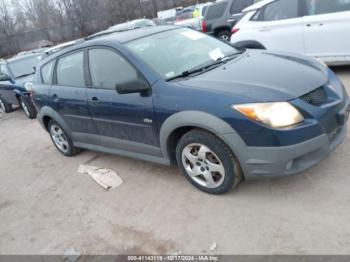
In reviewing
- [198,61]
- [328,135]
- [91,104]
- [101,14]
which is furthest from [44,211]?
[101,14]

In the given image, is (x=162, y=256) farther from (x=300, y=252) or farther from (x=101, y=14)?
(x=101, y=14)

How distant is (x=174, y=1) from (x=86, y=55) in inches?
1698

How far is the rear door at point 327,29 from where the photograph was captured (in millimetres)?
6062

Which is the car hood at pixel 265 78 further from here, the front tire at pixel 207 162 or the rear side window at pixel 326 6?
the rear side window at pixel 326 6

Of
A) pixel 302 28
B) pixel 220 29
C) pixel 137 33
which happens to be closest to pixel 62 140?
pixel 137 33

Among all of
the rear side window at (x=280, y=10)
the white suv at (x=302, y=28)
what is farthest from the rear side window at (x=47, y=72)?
the rear side window at (x=280, y=10)

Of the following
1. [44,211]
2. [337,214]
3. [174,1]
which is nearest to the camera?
[337,214]

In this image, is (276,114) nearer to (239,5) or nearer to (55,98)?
(55,98)

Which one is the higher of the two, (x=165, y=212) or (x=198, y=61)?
(x=198, y=61)

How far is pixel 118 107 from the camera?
4062mm

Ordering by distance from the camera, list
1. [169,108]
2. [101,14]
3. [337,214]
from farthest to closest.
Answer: [101,14], [169,108], [337,214]

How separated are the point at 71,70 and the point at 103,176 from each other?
1.51 metres

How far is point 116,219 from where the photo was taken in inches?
148

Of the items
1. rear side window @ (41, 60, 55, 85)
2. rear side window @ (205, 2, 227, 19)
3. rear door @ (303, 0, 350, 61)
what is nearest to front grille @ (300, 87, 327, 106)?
rear door @ (303, 0, 350, 61)
